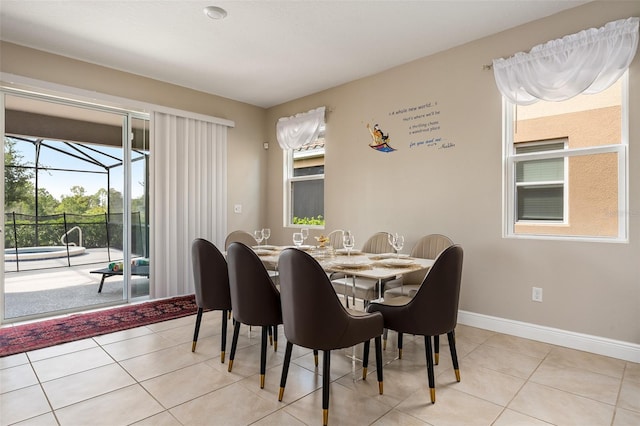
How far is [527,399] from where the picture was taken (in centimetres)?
206

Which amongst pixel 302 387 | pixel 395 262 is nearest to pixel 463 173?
pixel 395 262

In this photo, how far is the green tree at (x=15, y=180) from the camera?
346 cm

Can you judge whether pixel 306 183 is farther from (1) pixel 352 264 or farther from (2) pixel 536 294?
(2) pixel 536 294

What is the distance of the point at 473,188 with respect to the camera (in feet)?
11.0

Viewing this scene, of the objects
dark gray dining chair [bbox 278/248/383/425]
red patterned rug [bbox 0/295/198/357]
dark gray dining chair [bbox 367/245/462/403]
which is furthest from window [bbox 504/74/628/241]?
red patterned rug [bbox 0/295/198/357]

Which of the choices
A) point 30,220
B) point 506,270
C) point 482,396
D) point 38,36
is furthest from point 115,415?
point 38,36

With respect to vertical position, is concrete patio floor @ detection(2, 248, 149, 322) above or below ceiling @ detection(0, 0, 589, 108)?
below

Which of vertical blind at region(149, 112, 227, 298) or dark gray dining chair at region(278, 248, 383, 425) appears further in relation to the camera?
vertical blind at region(149, 112, 227, 298)

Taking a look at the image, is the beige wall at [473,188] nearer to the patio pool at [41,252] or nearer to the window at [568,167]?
the window at [568,167]

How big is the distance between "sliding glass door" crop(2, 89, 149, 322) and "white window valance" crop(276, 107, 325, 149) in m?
1.82

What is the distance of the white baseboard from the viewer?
2.59 meters

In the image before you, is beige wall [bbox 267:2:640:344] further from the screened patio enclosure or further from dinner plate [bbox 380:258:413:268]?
the screened patio enclosure

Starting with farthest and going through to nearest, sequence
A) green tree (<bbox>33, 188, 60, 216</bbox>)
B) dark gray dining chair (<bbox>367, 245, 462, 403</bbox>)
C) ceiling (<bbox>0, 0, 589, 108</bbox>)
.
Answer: green tree (<bbox>33, 188, 60, 216</bbox>) < ceiling (<bbox>0, 0, 589, 108</bbox>) < dark gray dining chair (<bbox>367, 245, 462, 403</bbox>)

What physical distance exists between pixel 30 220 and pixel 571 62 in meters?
5.17
